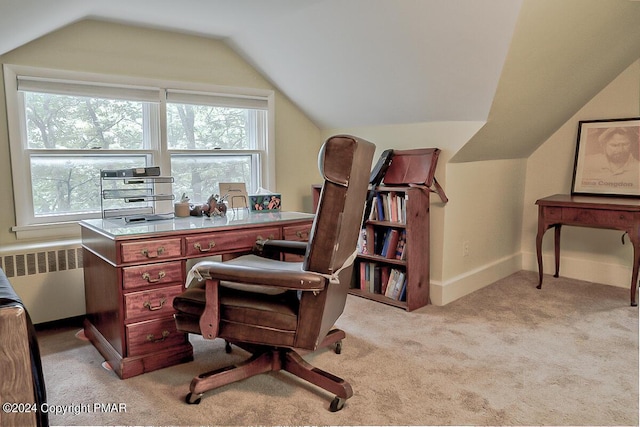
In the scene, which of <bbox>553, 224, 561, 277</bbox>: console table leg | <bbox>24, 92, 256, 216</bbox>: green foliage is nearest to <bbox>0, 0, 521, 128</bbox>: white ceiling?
<bbox>24, 92, 256, 216</bbox>: green foliage

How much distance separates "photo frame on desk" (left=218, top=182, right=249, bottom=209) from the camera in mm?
3146

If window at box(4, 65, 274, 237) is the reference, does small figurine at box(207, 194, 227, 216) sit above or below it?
below

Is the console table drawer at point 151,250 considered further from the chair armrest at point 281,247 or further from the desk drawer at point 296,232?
the desk drawer at point 296,232

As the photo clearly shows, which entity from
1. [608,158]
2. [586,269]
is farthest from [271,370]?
[608,158]

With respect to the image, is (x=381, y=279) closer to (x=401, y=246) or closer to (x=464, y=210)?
(x=401, y=246)

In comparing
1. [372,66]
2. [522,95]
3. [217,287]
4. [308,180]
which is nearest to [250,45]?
[372,66]

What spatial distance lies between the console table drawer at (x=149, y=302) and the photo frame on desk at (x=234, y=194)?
2.79 ft

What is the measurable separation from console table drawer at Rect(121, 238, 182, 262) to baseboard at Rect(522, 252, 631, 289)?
337 cm

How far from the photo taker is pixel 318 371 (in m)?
2.15

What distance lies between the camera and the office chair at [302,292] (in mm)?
1782

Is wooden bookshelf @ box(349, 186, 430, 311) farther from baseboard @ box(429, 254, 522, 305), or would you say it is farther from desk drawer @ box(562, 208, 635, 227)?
desk drawer @ box(562, 208, 635, 227)

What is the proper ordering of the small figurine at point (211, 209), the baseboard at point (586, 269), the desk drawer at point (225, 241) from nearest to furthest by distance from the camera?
the desk drawer at point (225, 241) < the small figurine at point (211, 209) < the baseboard at point (586, 269)

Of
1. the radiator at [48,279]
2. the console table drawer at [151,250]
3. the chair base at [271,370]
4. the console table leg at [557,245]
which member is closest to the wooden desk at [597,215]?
the console table leg at [557,245]

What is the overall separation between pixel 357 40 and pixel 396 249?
1.47 meters
